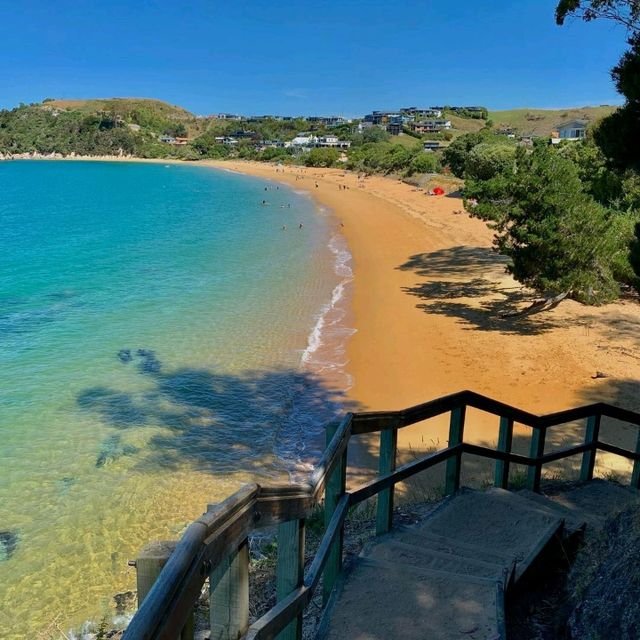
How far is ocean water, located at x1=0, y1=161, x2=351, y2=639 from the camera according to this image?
7336mm

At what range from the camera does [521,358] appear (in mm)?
13023

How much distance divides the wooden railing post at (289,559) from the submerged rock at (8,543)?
6272 millimetres

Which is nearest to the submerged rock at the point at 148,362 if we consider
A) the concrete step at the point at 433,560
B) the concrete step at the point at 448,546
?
the concrete step at the point at 448,546

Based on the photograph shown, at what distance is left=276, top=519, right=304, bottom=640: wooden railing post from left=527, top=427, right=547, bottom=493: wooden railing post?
3447 mm

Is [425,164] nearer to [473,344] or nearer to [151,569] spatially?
[473,344]

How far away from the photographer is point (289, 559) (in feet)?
7.44

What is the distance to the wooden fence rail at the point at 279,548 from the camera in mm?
1332

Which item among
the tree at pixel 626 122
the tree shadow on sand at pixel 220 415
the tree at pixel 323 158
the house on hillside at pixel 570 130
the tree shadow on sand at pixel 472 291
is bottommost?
the tree shadow on sand at pixel 220 415

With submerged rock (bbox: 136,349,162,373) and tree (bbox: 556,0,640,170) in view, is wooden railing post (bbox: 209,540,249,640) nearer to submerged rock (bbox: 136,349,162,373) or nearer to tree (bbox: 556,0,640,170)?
tree (bbox: 556,0,640,170)

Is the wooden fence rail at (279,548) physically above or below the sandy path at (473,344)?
above

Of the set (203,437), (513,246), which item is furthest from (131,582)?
(513,246)

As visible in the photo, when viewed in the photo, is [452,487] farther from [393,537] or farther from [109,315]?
[109,315]

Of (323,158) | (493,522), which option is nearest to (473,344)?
(493,522)

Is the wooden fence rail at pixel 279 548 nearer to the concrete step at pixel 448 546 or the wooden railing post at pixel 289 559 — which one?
the wooden railing post at pixel 289 559
